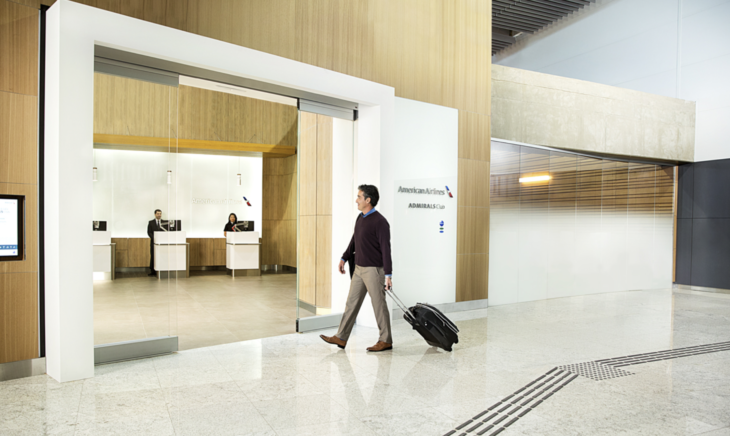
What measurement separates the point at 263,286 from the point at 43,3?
772 cm

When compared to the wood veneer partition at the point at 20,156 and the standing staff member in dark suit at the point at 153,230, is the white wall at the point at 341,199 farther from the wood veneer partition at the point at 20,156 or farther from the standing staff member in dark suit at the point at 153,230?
the wood veneer partition at the point at 20,156

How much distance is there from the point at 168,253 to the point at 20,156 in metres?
1.74

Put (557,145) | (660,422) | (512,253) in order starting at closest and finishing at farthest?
(660,422) < (512,253) < (557,145)

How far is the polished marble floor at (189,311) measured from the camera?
4914 mm

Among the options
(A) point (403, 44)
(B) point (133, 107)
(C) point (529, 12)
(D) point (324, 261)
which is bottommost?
(D) point (324, 261)

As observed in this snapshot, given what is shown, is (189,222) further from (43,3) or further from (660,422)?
(660,422)

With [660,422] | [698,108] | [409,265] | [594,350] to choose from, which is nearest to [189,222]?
[409,265]

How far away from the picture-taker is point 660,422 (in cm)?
368

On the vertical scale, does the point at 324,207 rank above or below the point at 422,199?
below

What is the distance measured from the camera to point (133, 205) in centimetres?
521

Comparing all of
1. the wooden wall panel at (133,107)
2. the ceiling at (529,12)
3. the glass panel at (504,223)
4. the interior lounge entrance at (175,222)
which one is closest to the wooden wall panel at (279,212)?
the interior lounge entrance at (175,222)

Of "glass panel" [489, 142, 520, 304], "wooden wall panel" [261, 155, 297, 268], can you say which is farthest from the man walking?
"wooden wall panel" [261, 155, 297, 268]

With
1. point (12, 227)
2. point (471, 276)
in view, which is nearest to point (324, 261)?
point (471, 276)

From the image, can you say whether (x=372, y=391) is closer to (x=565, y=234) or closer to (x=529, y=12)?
(x=565, y=234)
